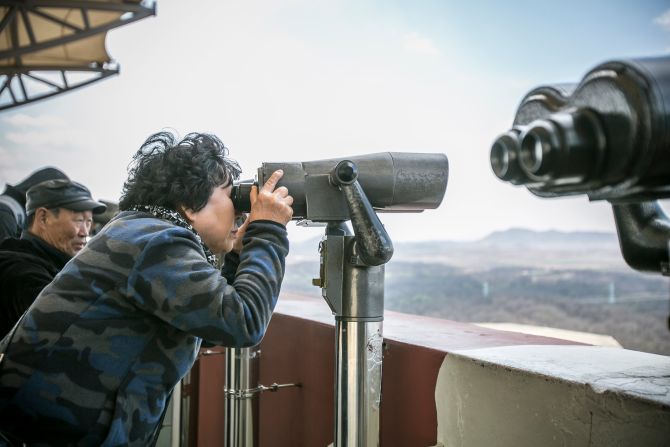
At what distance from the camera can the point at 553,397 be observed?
93cm

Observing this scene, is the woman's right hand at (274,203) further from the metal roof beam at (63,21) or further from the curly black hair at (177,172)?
the metal roof beam at (63,21)

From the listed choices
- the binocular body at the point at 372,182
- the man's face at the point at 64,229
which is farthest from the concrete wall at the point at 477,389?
the man's face at the point at 64,229

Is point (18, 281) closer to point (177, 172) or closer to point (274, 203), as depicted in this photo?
point (177, 172)

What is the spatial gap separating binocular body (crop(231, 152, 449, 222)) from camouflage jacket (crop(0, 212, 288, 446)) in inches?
6.8

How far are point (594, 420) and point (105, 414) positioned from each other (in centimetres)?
78

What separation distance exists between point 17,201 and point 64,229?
805mm

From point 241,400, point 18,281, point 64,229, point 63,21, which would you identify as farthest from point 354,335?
point 63,21

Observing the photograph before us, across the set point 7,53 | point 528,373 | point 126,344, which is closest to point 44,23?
point 7,53

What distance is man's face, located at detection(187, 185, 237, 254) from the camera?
122 cm

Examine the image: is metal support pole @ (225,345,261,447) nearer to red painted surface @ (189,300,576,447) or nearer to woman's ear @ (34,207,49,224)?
red painted surface @ (189,300,576,447)

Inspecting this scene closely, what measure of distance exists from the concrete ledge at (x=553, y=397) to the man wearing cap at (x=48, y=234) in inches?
52.2

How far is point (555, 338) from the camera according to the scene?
1.30m

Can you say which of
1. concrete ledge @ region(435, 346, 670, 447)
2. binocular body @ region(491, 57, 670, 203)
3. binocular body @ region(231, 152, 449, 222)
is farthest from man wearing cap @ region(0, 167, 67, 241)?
binocular body @ region(491, 57, 670, 203)

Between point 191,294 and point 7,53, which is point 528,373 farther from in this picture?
point 7,53
